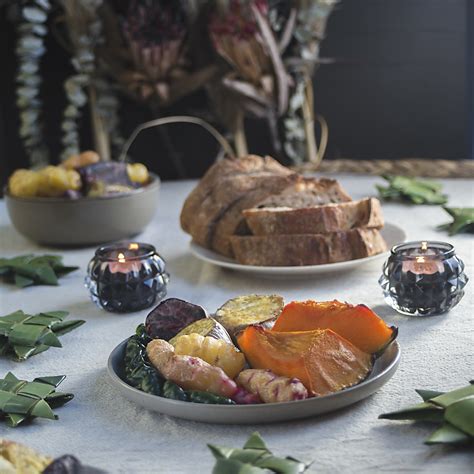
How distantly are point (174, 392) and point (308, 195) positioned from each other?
926mm

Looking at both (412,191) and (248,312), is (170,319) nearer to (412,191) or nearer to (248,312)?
(248,312)

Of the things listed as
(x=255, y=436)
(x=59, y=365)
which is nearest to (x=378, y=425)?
(x=255, y=436)

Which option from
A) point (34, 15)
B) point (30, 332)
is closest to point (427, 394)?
point (30, 332)

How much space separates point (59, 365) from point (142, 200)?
0.87m

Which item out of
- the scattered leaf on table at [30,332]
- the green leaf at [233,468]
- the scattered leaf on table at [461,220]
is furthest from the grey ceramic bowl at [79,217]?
the green leaf at [233,468]

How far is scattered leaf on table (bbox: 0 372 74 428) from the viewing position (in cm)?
116

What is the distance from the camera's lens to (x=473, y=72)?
3322mm

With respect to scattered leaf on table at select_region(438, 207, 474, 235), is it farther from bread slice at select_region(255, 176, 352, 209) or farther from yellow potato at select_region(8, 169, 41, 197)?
yellow potato at select_region(8, 169, 41, 197)

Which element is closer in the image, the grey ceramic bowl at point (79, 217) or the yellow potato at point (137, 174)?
the grey ceramic bowl at point (79, 217)

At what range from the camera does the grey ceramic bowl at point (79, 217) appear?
84.7 inches

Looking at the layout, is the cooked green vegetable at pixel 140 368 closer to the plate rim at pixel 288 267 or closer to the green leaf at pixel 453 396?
the green leaf at pixel 453 396

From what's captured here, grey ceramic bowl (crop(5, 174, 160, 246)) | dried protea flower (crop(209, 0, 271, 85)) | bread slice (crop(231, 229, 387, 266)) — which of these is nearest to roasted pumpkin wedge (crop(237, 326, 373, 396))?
bread slice (crop(231, 229, 387, 266))

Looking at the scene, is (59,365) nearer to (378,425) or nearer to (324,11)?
(378,425)

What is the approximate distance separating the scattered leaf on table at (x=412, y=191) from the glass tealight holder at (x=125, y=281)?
3.13ft
